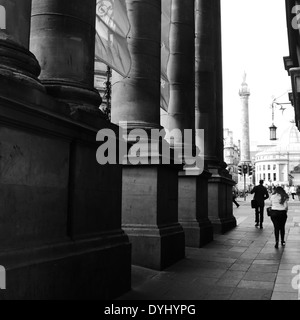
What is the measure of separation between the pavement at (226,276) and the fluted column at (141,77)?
2.97 m

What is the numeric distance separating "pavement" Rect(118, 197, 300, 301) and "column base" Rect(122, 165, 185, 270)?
0.26m

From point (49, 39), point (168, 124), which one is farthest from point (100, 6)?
point (168, 124)

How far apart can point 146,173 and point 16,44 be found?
4.18 m

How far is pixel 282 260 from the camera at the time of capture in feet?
30.2

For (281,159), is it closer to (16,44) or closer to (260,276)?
(260,276)

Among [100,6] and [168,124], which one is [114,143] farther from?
[168,124]

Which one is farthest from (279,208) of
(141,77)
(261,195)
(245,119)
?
(245,119)

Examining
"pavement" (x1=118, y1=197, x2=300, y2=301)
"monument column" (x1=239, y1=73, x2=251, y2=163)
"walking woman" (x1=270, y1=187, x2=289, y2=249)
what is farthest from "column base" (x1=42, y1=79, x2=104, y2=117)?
"monument column" (x1=239, y1=73, x2=251, y2=163)

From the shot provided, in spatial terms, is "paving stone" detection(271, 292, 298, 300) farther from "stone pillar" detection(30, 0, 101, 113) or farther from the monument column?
the monument column

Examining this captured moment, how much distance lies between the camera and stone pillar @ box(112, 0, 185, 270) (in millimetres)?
8062

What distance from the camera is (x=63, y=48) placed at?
5.76 m

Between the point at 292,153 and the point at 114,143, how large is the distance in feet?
433

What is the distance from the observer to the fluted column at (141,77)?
8.95 metres
